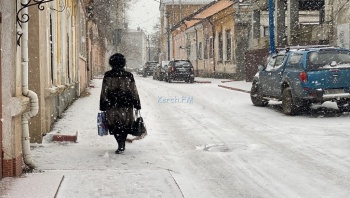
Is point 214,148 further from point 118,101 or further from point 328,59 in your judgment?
point 328,59

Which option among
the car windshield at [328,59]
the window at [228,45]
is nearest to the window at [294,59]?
the car windshield at [328,59]

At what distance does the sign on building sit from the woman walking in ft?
47.4

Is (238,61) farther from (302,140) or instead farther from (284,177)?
(284,177)

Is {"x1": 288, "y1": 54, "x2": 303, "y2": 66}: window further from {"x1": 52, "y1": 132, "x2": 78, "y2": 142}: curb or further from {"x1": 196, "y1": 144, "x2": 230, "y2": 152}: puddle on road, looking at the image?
{"x1": 52, "y1": 132, "x2": 78, "y2": 142}: curb

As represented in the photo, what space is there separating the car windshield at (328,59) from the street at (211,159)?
1.25 meters

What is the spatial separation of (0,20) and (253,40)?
90.6 ft

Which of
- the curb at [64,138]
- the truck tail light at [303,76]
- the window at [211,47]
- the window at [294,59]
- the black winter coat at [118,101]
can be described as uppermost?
the window at [211,47]

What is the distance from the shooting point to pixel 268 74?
1463 centimetres

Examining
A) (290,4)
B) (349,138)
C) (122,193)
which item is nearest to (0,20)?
(122,193)

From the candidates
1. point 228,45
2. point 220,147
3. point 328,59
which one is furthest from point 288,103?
point 228,45

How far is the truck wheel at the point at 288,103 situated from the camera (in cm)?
1262

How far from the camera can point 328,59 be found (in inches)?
486

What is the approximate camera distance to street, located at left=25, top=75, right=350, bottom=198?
5.47m

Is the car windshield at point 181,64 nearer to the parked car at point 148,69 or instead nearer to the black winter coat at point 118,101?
the parked car at point 148,69
